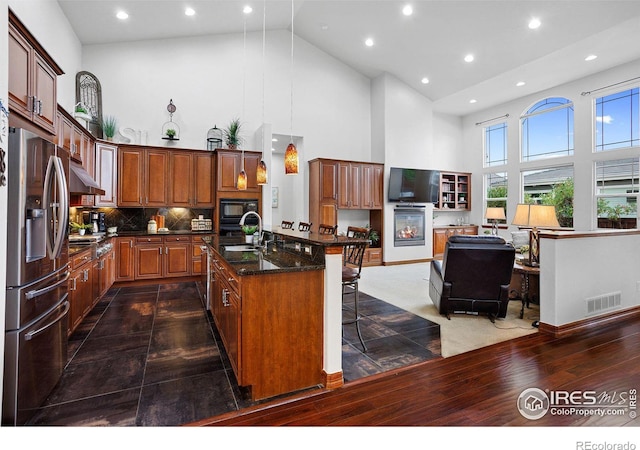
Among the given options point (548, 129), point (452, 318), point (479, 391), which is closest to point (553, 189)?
point (548, 129)

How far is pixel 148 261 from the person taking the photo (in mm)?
5426

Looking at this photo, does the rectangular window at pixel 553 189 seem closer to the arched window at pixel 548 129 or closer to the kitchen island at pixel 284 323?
the arched window at pixel 548 129

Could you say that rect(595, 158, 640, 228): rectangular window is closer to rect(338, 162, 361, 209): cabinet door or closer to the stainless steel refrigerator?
rect(338, 162, 361, 209): cabinet door

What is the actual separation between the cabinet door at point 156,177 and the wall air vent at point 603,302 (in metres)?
6.33

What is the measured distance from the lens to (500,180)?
8.89 metres

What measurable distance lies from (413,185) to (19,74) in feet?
23.7

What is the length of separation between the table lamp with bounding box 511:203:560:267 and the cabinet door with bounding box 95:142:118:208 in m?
6.08

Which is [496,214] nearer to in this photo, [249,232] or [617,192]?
[617,192]

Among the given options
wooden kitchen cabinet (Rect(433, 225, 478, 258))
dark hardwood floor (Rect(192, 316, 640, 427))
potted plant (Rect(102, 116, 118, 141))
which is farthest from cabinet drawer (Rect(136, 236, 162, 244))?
wooden kitchen cabinet (Rect(433, 225, 478, 258))

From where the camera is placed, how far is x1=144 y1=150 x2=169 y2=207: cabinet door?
223 inches

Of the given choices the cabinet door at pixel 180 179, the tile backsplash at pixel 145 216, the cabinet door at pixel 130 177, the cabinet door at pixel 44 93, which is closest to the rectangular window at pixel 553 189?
the tile backsplash at pixel 145 216

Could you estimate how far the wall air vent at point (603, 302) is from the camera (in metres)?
3.50
